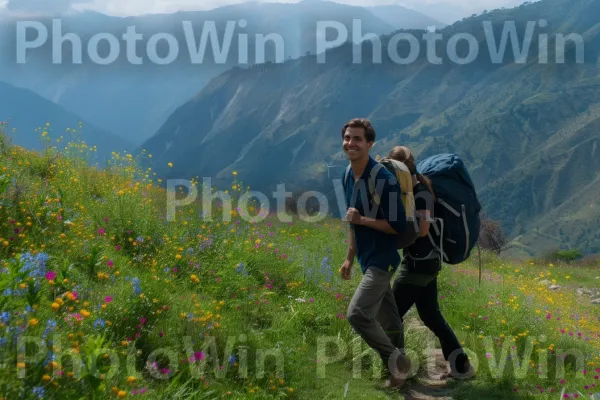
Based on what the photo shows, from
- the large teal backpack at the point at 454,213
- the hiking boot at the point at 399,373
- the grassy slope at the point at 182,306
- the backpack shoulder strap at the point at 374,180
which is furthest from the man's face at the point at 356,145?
the hiking boot at the point at 399,373

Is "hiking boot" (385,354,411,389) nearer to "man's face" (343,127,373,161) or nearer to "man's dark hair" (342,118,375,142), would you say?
"man's face" (343,127,373,161)

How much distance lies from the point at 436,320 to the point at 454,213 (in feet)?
3.72

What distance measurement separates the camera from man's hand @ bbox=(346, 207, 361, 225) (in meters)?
4.24

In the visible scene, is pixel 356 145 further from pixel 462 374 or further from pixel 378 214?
pixel 462 374

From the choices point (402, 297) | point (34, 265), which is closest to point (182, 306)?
point (34, 265)

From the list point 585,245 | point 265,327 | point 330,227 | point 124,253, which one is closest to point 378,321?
point 265,327

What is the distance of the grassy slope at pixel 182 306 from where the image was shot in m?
3.01

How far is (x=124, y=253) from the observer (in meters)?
5.51

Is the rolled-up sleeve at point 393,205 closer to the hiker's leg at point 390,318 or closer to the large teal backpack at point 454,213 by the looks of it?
the large teal backpack at point 454,213

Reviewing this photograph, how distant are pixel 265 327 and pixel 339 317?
3.45 ft

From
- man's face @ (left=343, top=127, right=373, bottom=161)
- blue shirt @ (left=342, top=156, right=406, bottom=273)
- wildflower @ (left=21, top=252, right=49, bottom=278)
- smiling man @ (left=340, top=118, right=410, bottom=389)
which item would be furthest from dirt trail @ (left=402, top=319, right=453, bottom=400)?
wildflower @ (left=21, top=252, right=49, bottom=278)

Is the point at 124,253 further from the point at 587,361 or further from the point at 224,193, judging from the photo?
the point at 587,361

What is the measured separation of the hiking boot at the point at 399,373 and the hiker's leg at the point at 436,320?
1.55 feet

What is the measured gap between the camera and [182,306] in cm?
434
